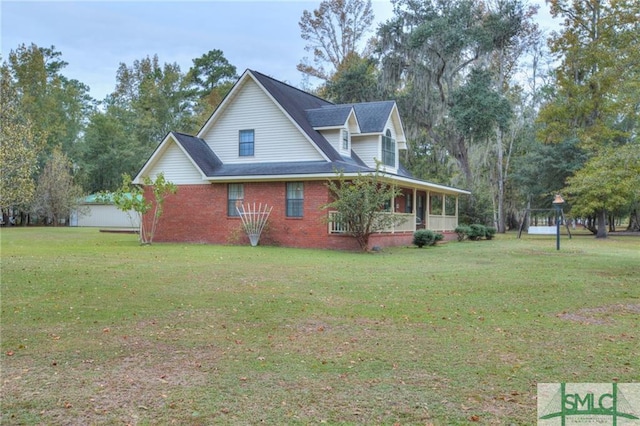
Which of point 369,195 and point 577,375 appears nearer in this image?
point 577,375

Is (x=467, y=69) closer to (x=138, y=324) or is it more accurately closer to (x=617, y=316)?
(x=617, y=316)

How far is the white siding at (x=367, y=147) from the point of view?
23.8 m

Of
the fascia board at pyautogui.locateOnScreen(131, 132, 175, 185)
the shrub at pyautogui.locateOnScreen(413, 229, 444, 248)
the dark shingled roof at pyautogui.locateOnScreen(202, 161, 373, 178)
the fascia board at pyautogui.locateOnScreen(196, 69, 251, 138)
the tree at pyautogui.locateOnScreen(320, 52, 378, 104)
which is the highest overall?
the tree at pyautogui.locateOnScreen(320, 52, 378, 104)

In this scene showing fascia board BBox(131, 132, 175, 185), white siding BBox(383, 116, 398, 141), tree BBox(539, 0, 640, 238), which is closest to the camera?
fascia board BBox(131, 132, 175, 185)

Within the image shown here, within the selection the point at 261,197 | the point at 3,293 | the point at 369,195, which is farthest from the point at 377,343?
the point at 261,197

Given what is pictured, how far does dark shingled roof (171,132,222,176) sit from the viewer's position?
22.1m

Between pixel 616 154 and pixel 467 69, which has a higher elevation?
pixel 467 69

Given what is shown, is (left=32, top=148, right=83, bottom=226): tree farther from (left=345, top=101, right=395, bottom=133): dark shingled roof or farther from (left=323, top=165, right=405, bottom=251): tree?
(left=323, top=165, right=405, bottom=251): tree

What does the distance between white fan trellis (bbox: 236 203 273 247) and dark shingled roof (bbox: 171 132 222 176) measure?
7.78 feet

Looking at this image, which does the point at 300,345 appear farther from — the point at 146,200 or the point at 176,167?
the point at 146,200

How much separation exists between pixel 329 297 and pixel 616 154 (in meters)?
8.52

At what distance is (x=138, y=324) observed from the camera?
6.80m

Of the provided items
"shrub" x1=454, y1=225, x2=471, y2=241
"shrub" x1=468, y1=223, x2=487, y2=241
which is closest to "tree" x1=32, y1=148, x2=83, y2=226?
"shrub" x1=454, y1=225, x2=471, y2=241
